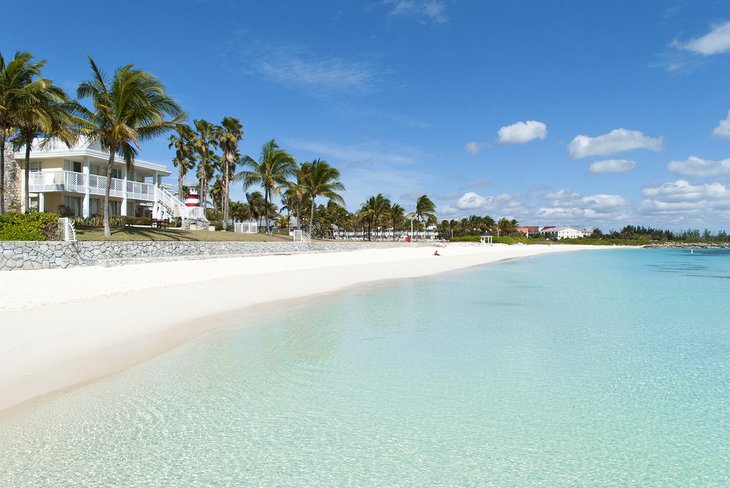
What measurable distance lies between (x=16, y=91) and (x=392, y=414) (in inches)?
964

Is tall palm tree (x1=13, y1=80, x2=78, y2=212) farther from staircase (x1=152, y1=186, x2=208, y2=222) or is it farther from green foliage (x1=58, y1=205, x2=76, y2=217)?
staircase (x1=152, y1=186, x2=208, y2=222)

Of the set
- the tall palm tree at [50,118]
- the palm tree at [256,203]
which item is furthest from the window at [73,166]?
the palm tree at [256,203]

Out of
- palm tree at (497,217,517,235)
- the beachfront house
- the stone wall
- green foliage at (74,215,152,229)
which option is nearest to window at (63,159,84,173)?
the beachfront house

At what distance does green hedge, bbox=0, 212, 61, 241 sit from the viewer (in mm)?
18188

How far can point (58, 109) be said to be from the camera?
23.5m

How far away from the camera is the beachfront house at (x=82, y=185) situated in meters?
31.6

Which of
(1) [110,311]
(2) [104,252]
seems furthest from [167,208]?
(1) [110,311]

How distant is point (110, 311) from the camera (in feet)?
34.3

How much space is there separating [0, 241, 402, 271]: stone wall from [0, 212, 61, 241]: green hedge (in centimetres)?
112

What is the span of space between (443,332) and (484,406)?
4499 millimetres

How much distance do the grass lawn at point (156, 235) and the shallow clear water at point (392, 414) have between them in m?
16.4

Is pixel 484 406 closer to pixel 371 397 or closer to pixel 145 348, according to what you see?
pixel 371 397

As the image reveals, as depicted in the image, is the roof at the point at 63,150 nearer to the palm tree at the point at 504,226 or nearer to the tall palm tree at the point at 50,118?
the tall palm tree at the point at 50,118

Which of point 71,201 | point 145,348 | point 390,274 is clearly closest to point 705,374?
point 145,348
